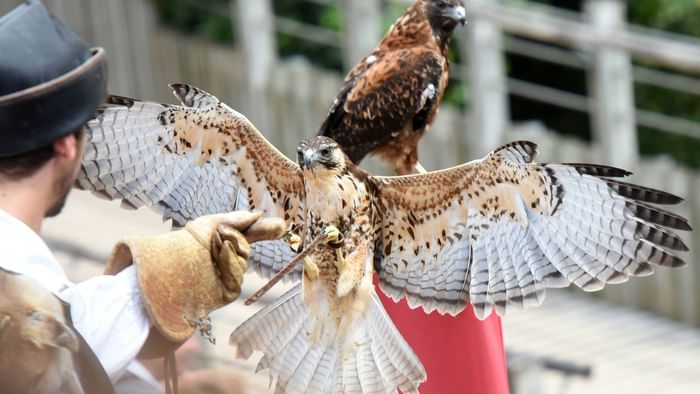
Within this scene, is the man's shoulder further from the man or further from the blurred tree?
the blurred tree

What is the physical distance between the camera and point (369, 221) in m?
3.12

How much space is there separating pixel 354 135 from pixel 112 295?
4.51 feet

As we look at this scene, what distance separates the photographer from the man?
2.52 meters

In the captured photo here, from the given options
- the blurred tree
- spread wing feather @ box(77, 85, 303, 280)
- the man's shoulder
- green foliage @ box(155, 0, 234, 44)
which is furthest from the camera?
green foliage @ box(155, 0, 234, 44)

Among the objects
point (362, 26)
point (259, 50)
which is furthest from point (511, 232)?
point (259, 50)

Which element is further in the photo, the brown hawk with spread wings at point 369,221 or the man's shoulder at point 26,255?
the brown hawk with spread wings at point 369,221

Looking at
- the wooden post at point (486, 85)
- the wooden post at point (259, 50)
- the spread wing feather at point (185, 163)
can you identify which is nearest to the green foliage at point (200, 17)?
the wooden post at point (259, 50)

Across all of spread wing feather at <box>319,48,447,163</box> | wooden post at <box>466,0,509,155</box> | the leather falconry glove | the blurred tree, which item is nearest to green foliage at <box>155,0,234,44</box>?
the blurred tree

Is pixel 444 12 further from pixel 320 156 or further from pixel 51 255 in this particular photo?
pixel 51 255

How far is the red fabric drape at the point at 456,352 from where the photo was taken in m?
3.25

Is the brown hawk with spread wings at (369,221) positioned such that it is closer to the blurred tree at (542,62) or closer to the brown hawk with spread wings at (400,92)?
the brown hawk with spread wings at (400,92)

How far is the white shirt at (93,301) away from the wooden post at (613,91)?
5264 mm

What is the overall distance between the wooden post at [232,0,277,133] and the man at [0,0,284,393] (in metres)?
6.94

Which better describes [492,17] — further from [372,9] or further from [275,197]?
[275,197]
